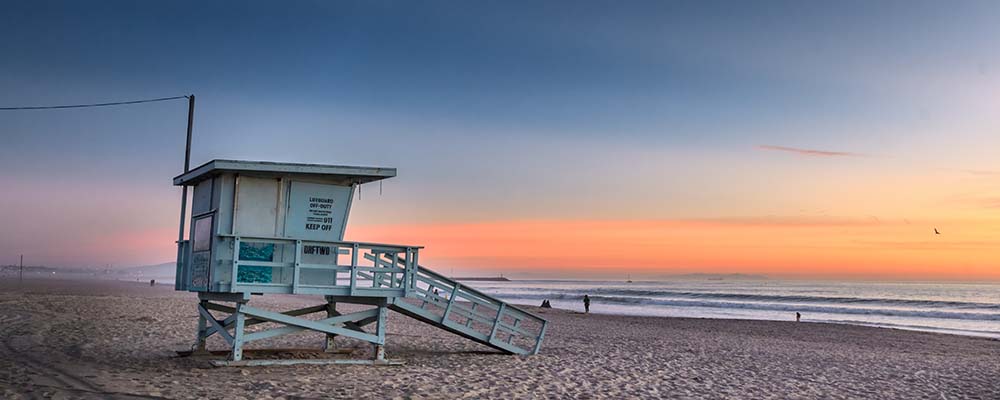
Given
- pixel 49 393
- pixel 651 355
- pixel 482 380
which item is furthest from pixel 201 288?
pixel 651 355

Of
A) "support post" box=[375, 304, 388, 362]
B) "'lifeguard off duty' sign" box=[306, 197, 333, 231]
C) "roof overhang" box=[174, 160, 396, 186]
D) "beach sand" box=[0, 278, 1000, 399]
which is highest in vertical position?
"roof overhang" box=[174, 160, 396, 186]

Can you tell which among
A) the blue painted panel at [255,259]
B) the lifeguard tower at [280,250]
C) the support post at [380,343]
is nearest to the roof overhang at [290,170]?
the lifeguard tower at [280,250]

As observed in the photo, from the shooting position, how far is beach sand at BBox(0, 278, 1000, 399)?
1033 centimetres

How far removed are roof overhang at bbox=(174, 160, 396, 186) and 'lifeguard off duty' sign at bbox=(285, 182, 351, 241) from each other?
25cm

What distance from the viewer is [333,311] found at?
48.7 ft

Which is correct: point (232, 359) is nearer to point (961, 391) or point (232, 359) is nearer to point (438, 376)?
point (438, 376)

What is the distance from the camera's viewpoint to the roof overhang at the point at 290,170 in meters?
12.4

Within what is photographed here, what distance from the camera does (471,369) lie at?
13062mm

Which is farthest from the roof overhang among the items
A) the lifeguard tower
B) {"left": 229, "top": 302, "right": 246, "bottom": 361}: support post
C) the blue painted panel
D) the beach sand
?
the beach sand

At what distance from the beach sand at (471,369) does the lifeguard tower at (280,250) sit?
87 centimetres

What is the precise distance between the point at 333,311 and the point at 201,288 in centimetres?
282

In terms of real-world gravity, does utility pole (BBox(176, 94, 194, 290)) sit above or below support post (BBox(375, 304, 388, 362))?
above

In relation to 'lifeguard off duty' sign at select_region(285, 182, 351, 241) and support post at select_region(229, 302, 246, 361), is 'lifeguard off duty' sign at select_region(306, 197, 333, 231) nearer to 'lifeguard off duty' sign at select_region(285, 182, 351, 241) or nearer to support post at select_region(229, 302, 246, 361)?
'lifeguard off duty' sign at select_region(285, 182, 351, 241)

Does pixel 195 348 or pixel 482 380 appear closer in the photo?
pixel 482 380
